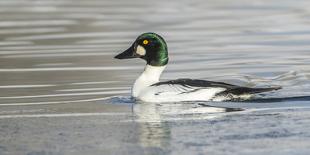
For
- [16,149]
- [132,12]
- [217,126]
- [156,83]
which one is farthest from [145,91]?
[132,12]

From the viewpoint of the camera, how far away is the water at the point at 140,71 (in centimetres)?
1067

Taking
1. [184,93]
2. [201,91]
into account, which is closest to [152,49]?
[184,93]

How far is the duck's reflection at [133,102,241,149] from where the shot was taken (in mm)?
10750

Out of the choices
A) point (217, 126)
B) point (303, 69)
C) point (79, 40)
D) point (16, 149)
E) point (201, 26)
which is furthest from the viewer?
point (201, 26)

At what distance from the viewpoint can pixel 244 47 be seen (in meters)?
20.6

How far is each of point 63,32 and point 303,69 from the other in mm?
8560

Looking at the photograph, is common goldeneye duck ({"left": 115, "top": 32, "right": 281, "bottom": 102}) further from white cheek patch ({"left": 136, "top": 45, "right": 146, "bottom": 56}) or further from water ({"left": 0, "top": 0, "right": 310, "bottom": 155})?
white cheek patch ({"left": 136, "top": 45, "right": 146, "bottom": 56})

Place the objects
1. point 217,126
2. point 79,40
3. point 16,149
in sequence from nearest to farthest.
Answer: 1. point 16,149
2. point 217,126
3. point 79,40

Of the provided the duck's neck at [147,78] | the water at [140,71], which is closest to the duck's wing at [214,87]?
the water at [140,71]

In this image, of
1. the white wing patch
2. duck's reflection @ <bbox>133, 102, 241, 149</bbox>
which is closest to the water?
duck's reflection @ <bbox>133, 102, 241, 149</bbox>

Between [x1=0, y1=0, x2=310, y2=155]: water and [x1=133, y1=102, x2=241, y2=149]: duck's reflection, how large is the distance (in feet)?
0.04

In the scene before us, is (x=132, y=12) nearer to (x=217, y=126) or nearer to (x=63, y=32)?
(x=63, y=32)

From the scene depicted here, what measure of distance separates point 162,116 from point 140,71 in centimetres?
515

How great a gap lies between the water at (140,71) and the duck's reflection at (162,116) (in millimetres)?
13
